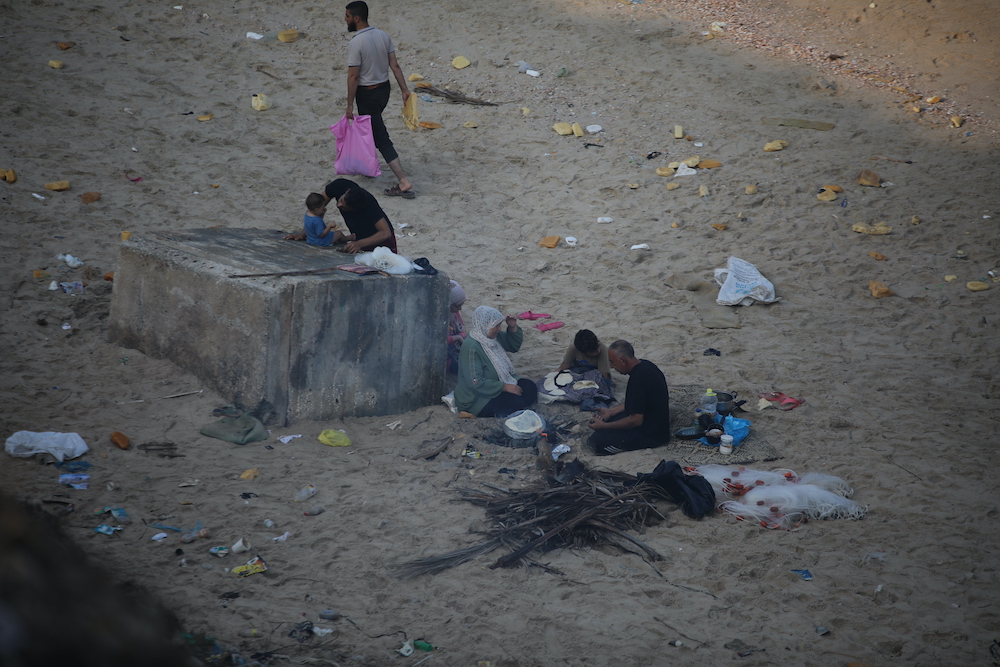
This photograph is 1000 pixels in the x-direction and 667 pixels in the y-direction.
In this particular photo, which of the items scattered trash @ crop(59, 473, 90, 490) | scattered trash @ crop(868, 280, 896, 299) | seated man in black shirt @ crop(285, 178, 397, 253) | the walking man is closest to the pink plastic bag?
the walking man

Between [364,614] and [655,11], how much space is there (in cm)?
1088

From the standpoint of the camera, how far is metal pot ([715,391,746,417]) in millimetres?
5141

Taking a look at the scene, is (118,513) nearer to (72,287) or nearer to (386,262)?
(386,262)

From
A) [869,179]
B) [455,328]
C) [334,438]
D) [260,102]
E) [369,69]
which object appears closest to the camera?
[334,438]

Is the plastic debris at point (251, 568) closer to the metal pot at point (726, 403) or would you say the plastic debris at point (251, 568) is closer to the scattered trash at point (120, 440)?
the scattered trash at point (120, 440)

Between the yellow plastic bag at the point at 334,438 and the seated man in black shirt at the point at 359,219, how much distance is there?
5.62 ft

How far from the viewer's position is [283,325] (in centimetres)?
452

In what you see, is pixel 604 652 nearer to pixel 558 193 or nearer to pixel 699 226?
pixel 699 226

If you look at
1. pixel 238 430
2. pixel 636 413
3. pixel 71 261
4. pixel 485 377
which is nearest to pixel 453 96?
pixel 71 261

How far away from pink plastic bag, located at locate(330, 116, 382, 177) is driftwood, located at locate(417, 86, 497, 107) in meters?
2.27

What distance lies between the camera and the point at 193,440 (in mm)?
4453

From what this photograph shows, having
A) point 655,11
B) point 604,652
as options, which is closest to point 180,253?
point 604,652

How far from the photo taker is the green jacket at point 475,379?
5414 millimetres

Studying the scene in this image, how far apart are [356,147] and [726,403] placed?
5.23 metres
